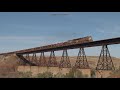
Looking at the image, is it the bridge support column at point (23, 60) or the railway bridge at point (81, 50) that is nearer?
the railway bridge at point (81, 50)

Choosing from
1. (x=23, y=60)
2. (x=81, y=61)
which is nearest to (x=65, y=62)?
(x=81, y=61)

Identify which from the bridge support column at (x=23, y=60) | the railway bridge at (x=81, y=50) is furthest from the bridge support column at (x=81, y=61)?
the bridge support column at (x=23, y=60)

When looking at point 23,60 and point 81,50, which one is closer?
point 81,50

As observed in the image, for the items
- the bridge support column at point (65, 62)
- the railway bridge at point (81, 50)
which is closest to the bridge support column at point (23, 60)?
the railway bridge at point (81, 50)

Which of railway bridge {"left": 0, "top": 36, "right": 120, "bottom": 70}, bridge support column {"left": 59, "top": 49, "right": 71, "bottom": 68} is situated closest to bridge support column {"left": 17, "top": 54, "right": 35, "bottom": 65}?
railway bridge {"left": 0, "top": 36, "right": 120, "bottom": 70}

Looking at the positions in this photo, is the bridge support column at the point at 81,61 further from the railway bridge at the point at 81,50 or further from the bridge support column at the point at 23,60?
the bridge support column at the point at 23,60

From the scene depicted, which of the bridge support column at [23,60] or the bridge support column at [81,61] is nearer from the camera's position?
the bridge support column at [81,61]

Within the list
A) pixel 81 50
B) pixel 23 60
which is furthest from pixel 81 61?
pixel 23 60

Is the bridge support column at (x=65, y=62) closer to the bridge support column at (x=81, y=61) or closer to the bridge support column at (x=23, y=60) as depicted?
the bridge support column at (x=81, y=61)

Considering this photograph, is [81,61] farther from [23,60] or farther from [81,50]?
[23,60]

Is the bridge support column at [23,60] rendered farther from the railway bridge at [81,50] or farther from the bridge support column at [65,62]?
the bridge support column at [65,62]

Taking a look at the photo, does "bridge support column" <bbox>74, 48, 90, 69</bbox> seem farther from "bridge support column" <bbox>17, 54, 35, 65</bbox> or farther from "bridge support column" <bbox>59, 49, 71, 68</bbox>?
"bridge support column" <bbox>17, 54, 35, 65</bbox>
